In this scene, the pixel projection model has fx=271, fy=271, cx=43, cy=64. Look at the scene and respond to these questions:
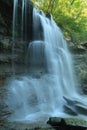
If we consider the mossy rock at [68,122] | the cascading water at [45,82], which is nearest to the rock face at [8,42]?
the cascading water at [45,82]

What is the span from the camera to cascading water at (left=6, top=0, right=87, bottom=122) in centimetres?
902

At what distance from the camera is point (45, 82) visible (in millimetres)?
Answer: 11031

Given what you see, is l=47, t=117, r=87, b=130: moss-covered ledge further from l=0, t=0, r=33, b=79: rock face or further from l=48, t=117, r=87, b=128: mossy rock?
l=0, t=0, r=33, b=79: rock face

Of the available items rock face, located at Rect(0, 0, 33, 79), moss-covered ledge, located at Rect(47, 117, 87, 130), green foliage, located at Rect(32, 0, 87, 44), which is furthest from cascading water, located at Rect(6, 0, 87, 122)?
green foliage, located at Rect(32, 0, 87, 44)

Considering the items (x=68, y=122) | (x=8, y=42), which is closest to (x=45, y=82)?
(x=8, y=42)

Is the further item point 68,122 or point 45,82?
point 45,82

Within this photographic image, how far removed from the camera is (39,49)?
12.4 meters

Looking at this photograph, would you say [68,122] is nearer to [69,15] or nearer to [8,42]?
[8,42]

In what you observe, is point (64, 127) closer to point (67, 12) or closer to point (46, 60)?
point (46, 60)

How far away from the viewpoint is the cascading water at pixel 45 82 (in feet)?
29.6

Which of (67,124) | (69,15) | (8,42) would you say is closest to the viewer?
(67,124)

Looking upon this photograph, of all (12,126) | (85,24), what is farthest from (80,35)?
(12,126)

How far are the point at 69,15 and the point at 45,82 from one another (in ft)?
22.4

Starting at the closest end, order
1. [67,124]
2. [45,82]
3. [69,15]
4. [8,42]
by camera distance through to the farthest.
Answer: [67,124] < [45,82] < [8,42] < [69,15]
